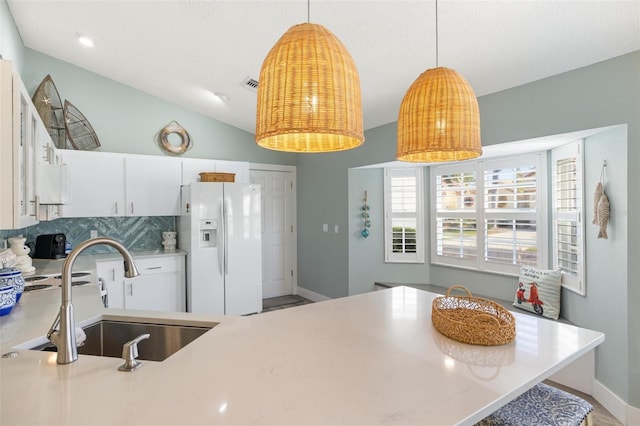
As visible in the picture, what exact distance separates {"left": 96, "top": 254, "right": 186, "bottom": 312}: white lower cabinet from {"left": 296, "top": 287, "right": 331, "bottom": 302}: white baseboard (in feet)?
5.84

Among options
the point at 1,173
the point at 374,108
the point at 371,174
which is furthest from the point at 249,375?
the point at 371,174

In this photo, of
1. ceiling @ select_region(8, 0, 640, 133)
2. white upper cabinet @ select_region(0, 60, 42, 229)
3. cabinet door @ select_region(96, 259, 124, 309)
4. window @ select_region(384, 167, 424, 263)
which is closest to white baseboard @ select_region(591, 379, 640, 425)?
window @ select_region(384, 167, 424, 263)

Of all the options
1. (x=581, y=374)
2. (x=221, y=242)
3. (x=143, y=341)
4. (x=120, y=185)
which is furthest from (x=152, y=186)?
(x=581, y=374)

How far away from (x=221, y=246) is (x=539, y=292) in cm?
306

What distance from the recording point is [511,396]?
915 millimetres

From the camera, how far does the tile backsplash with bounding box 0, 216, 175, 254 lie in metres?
3.61

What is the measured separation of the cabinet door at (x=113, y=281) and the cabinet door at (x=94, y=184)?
1.87 ft

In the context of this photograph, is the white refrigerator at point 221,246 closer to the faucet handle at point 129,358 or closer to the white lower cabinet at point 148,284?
the white lower cabinet at point 148,284

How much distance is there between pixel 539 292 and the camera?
9.30 ft

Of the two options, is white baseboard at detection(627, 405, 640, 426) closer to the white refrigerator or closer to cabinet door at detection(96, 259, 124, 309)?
the white refrigerator

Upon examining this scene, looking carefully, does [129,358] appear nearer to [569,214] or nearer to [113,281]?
[113,281]

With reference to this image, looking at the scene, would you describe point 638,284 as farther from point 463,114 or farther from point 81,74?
point 81,74

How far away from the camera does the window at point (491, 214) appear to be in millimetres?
3107

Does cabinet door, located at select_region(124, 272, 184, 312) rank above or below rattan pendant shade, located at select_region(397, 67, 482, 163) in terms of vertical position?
below
